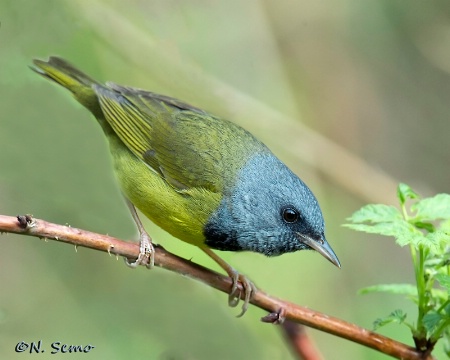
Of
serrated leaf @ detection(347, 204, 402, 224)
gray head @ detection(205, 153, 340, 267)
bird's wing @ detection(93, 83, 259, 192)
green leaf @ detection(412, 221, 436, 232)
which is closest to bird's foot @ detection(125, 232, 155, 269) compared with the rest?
gray head @ detection(205, 153, 340, 267)

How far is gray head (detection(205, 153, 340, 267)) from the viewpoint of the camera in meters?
3.55

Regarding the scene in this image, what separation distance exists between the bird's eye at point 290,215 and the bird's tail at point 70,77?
69.4 inches

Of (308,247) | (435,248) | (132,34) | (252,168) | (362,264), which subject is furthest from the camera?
(362,264)

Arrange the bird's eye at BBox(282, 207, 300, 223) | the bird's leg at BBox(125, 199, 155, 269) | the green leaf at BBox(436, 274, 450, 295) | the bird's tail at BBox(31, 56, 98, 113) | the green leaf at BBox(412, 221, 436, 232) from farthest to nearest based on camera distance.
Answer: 1. the bird's tail at BBox(31, 56, 98, 113)
2. the bird's eye at BBox(282, 207, 300, 223)
3. the bird's leg at BBox(125, 199, 155, 269)
4. the green leaf at BBox(412, 221, 436, 232)
5. the green leaf at BBox(436, 274, 450, 295)

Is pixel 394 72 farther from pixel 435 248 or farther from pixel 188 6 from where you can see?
pixel 435 248

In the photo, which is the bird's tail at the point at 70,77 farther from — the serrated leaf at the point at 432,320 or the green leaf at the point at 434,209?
the serrated leaf at the point at 432,320

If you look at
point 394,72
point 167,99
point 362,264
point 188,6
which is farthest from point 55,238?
point 394,72

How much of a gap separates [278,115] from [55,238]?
9.91 ft

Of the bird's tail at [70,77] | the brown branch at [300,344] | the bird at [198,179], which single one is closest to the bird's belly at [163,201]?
the bird at [198,179]

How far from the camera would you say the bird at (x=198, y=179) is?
3607 millimetres

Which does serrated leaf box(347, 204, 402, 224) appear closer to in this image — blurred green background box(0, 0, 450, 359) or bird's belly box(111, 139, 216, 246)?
bird's belly box(111, 139, 216, 246)

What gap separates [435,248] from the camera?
262 cm

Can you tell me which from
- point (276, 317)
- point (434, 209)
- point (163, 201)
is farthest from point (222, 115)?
point (434, 209)

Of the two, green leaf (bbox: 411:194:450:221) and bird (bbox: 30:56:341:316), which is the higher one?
bird (bbox: 30:56:341:316)
